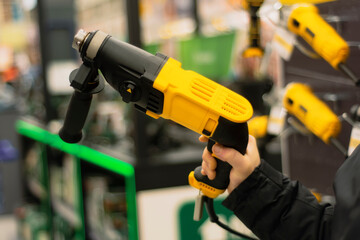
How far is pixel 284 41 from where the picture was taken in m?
1.97

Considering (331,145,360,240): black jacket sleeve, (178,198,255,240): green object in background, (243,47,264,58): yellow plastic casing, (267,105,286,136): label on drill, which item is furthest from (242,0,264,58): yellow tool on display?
(331,145,360,240): black jacket sleeve

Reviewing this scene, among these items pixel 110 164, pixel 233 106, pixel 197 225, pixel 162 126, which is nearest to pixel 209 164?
pixel 233 106

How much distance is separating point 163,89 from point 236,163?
0.27 metres

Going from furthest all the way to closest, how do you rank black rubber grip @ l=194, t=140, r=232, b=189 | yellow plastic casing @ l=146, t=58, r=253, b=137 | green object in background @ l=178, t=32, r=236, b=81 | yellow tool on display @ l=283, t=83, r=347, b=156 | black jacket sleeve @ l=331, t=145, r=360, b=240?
green object in background @ l=178, t=32, r=236, b=81 → yellow tool on display @ l=283, t=83, r=347, b=156 → black rubber grip @ l=194, t=140, r=232, b=189 → yellow plastic casing @ l=146, t=58, r=253, b=137 → black jacket sleeve @ l=331, t=145, r=360, b=240

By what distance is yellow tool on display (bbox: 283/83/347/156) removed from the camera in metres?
1.74

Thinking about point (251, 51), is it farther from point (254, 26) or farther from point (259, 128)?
point (259, 128)

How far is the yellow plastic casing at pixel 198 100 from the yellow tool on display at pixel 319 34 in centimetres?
52

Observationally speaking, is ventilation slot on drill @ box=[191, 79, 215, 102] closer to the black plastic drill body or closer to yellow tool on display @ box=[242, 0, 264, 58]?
the black plastic drill body

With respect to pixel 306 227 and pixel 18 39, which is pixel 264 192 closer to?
pixel 306 227

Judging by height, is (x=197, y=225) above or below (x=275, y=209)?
below

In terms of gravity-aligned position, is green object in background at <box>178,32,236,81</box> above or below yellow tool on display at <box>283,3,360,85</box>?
below

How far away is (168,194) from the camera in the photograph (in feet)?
7.98

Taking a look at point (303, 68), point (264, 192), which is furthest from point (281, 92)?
point (264, 192)

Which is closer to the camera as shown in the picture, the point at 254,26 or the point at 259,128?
the point at 254,26
